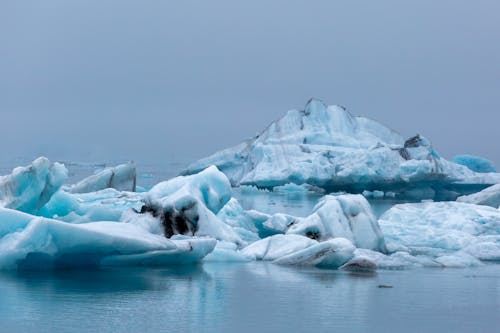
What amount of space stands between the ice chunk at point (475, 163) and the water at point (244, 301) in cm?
2724

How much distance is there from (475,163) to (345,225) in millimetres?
26203

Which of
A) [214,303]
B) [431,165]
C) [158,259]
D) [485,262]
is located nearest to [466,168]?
[431,165]

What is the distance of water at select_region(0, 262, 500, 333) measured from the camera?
6.68m

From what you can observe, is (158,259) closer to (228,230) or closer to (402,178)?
(228,230)

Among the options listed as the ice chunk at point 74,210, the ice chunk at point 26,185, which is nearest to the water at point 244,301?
the ice chunk at point 26,185

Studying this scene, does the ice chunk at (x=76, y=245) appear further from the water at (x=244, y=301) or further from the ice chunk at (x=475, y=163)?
the ice chunk at (x=475, y=163)

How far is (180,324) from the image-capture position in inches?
260

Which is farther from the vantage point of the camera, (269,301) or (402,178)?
(402,178)

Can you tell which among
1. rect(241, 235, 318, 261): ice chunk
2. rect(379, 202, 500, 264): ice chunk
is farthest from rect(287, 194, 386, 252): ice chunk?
rect(379, 202, 500, 264): ice chunk

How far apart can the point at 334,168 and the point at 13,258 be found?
26.0 meters

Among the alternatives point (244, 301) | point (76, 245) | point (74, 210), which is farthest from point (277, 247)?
point (244, 301)

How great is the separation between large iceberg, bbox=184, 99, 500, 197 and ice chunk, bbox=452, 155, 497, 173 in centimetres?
114

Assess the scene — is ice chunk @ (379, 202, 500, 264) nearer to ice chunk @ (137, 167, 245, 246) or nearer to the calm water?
the calm water

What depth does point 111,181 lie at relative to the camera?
18.4m
